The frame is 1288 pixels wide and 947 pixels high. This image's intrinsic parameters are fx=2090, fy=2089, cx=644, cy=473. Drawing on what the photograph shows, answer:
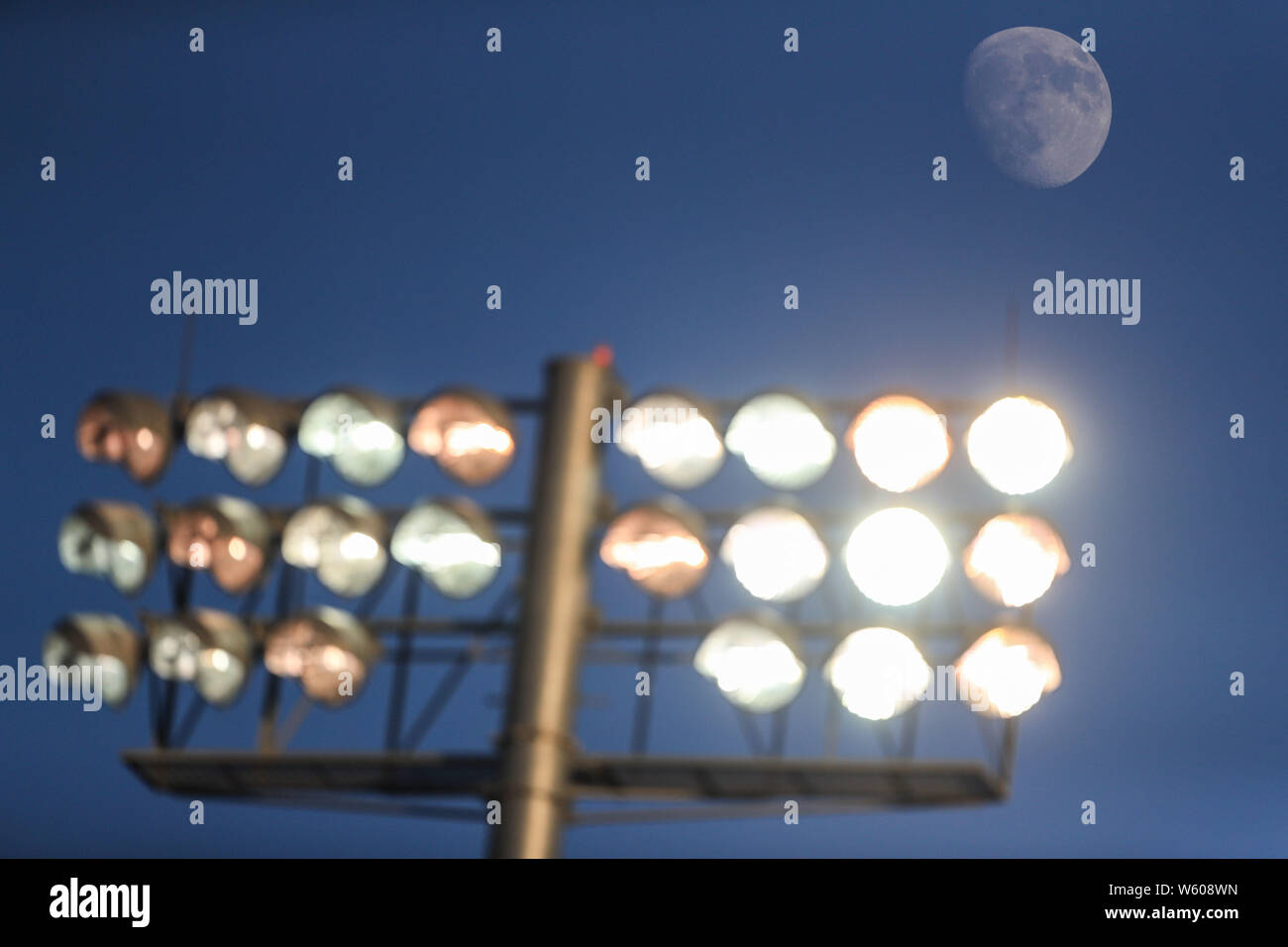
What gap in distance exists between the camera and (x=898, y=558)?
42.3ft

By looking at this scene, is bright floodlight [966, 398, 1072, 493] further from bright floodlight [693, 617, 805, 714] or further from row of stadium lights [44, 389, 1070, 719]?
bright floodlight [693, 617, 805, 714]

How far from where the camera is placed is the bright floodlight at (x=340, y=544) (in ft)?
44.8

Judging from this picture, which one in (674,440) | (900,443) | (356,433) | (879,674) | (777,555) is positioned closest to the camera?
(879,674)

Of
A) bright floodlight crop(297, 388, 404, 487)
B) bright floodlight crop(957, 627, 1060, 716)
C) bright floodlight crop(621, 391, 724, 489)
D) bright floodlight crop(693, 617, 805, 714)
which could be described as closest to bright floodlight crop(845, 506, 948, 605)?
bright floodlight crop(957, 627, 1060, 716)

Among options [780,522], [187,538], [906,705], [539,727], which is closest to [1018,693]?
[906,705]

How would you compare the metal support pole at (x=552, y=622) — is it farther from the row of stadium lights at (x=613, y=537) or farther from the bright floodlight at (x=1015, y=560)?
the bright floodlight at (x=1015, y=560)

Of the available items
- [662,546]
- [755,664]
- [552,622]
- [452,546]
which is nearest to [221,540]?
[452,546]

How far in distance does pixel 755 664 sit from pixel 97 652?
426cm

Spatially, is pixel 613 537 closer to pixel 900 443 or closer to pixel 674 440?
pixel 674 440

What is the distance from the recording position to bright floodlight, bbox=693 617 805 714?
12.7 metres
